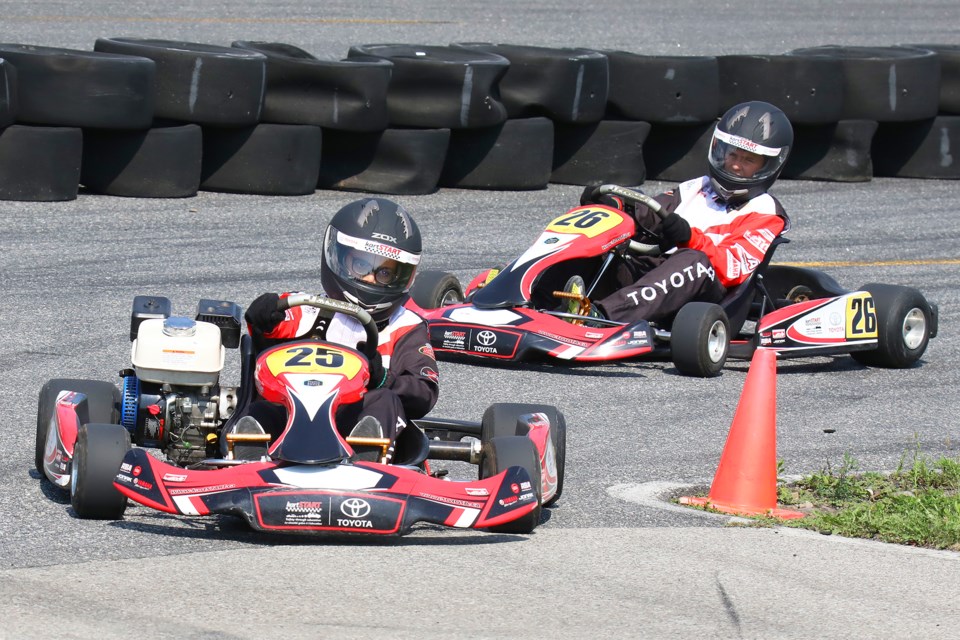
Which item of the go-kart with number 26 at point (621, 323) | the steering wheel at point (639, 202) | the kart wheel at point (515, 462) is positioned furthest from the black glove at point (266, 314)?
the steering wheel at point (639, 202)

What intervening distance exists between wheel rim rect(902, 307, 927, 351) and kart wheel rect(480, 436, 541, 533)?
4047mm

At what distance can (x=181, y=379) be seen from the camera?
231 inches

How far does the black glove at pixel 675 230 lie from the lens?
8820 mm

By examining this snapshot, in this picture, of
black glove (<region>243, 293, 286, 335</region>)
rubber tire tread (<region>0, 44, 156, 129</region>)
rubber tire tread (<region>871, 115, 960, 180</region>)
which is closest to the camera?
black glove (<region>243, 293, 286, 335</region>)

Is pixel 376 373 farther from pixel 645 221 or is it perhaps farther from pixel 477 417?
pixel 645 221

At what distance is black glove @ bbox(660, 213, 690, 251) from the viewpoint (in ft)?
28.9

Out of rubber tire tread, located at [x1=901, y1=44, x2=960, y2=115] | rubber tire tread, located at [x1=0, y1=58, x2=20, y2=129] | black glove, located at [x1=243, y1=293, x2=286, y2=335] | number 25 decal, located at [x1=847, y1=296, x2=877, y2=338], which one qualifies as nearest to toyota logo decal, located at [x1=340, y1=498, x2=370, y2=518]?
black glove, located at [x1=243, y1=293, x2=286, y2=335]

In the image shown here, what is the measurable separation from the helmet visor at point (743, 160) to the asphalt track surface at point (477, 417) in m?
1.04

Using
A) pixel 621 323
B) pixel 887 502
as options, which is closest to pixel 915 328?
pixel 621 323

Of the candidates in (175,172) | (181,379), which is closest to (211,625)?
(181,379)

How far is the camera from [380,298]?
597 cm

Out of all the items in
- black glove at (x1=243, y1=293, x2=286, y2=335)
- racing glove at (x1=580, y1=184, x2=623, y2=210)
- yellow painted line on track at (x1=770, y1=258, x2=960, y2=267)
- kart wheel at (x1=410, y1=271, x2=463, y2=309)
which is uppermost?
racing glove at (x1=580, y1=184, x2=623, y2=210)

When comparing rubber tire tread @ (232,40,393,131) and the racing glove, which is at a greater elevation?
rubber tire tread @ (232,40,393,131)

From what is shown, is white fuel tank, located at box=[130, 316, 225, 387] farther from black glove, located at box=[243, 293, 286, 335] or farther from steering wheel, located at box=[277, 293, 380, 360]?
steering wheel, located at box=[277, 293, 380, 360]
